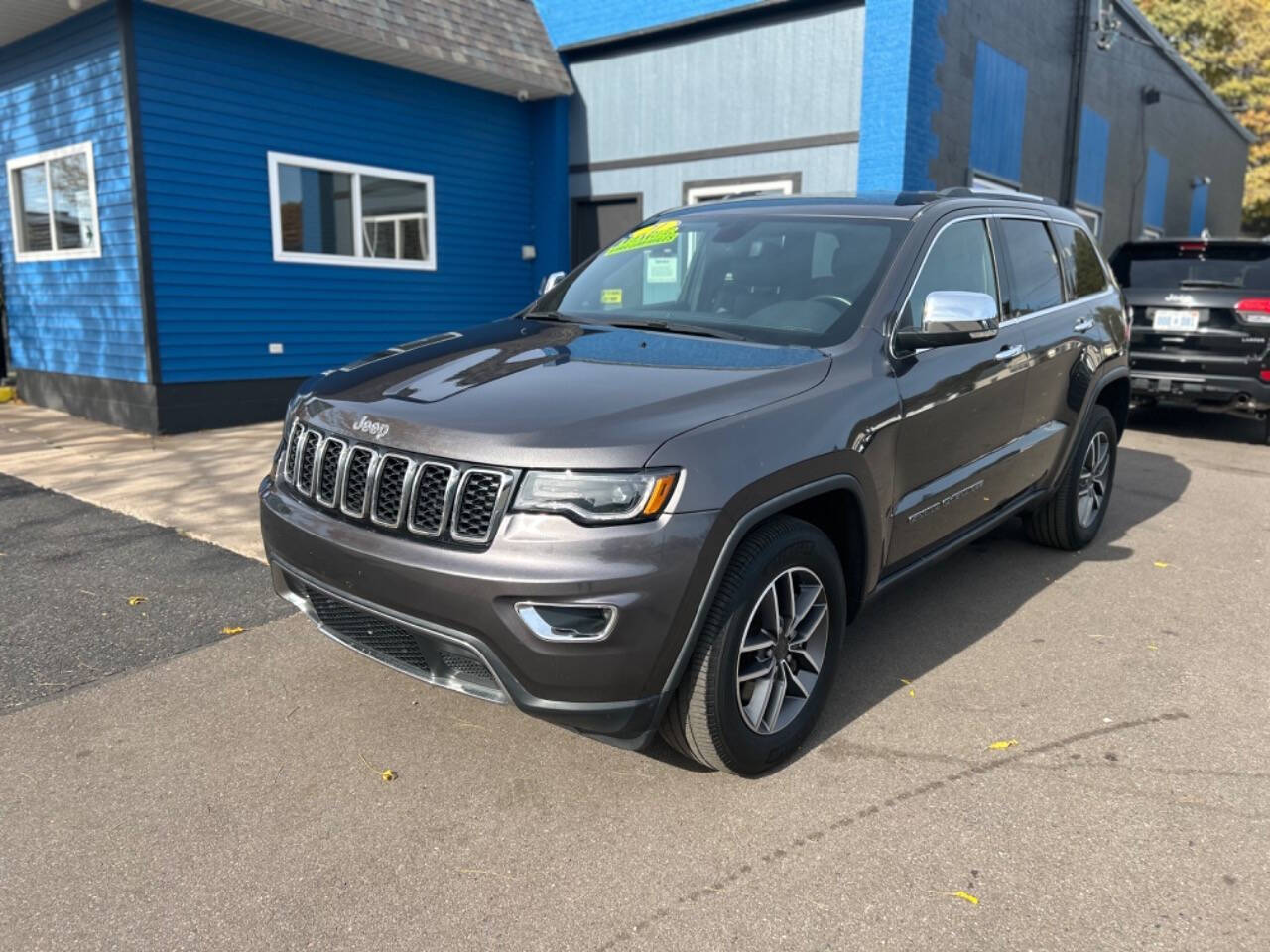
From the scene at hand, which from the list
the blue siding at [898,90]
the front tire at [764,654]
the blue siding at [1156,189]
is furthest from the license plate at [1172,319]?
the blue siding at [1156,189]

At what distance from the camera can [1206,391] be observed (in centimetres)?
880

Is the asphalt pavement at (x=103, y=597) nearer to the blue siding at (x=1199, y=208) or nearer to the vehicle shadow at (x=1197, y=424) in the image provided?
the vehicle shadow at (x=1197, y=424)

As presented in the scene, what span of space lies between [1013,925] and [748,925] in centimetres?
65

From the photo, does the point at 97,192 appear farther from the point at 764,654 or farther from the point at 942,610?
the point at 764,654

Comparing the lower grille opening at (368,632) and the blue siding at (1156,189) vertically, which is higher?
the blue siding at (1156,189)

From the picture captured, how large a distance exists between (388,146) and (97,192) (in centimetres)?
308

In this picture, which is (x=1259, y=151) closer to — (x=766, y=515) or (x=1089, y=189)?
(x=1089, y=189)

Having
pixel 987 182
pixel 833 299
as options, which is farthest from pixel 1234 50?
pixel 833 299

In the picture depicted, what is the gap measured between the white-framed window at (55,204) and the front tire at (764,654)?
880 centimetres

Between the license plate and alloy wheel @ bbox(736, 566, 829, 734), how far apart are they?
298 inches

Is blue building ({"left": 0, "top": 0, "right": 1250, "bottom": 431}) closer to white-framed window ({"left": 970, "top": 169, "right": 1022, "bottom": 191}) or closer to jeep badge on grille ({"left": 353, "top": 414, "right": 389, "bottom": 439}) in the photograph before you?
white-framed window ({"left": 970, "top": 169, "right": 1022, "bottom": 191})

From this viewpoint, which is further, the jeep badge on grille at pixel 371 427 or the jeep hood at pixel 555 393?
the jeep badge on grille at pixel 371 427

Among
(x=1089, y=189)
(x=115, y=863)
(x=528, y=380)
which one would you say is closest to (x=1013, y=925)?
(x=528, y=380)

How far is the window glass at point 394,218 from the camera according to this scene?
35.4ft
